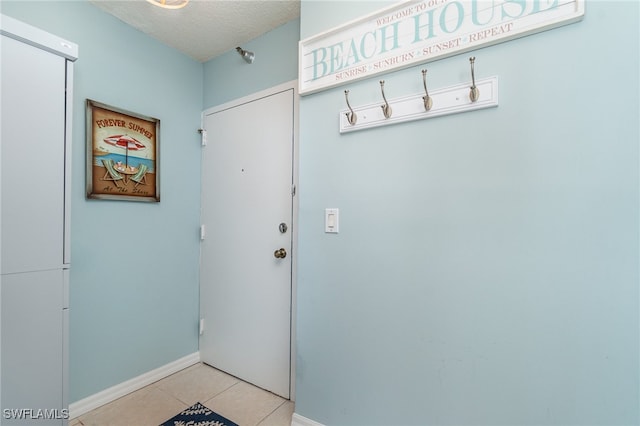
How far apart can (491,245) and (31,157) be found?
6.12 ft

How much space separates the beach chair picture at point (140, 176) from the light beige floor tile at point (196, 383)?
1403mm

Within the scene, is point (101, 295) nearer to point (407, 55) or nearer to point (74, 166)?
point (74, 166)

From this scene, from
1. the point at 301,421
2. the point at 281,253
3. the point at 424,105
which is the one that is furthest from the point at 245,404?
the point at 424,105

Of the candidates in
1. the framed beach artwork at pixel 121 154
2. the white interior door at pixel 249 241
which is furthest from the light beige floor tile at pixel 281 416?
the framed beach artwork at pixel 121 154

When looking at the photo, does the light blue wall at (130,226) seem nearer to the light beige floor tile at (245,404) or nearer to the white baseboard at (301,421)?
the light beige floor tile at (245,404)

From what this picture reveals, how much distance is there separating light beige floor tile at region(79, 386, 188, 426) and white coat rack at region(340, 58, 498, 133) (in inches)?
76.1

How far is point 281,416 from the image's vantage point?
1.67 metres

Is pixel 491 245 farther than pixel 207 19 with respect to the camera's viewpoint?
No

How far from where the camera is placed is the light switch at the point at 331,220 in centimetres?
142

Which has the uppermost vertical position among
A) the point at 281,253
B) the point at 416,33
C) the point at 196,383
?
the point at 416,33

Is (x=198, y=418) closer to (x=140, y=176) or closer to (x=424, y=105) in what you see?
(x=140, y=176)

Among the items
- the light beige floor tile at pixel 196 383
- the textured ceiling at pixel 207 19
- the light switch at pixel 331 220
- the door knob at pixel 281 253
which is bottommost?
the light beige floor tile at pixel 196 383

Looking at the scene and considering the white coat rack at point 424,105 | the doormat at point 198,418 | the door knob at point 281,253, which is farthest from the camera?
the door knob at point 281,253

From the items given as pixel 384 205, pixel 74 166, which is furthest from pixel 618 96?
pixel 74 166
